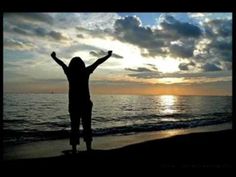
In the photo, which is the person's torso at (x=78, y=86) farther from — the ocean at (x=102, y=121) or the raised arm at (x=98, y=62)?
the ocean at (x=102, y=121)

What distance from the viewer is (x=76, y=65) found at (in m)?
3.33

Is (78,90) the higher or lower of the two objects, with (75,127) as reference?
higher

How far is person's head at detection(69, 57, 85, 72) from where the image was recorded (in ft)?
10.9

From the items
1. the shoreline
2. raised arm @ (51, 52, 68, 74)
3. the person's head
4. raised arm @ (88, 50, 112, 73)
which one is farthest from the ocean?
raised arm @ (51, 52, 68, 74)

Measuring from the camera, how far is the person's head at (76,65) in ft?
10.9

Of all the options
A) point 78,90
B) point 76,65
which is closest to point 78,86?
point 78,90

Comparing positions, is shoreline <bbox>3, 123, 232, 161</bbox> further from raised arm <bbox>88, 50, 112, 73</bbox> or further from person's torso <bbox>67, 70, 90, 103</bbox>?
raised arm <bbox>88, 50, 112, 73</bbox>

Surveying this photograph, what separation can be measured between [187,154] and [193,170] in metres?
1.51

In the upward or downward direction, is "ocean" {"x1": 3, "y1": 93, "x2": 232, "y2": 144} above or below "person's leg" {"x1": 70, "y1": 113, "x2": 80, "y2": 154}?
below

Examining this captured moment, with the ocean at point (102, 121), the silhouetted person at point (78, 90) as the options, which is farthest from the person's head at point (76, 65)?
the ocean at point (102, 121)

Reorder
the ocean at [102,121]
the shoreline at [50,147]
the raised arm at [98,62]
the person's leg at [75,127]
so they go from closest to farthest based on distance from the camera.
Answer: the raised arm at [98,62], the person's leg at [75,127], the shoreline at [50,147], the ocean at [102,121]

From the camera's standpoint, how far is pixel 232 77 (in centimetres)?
238

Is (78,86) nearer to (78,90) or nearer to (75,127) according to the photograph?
(78,90)
